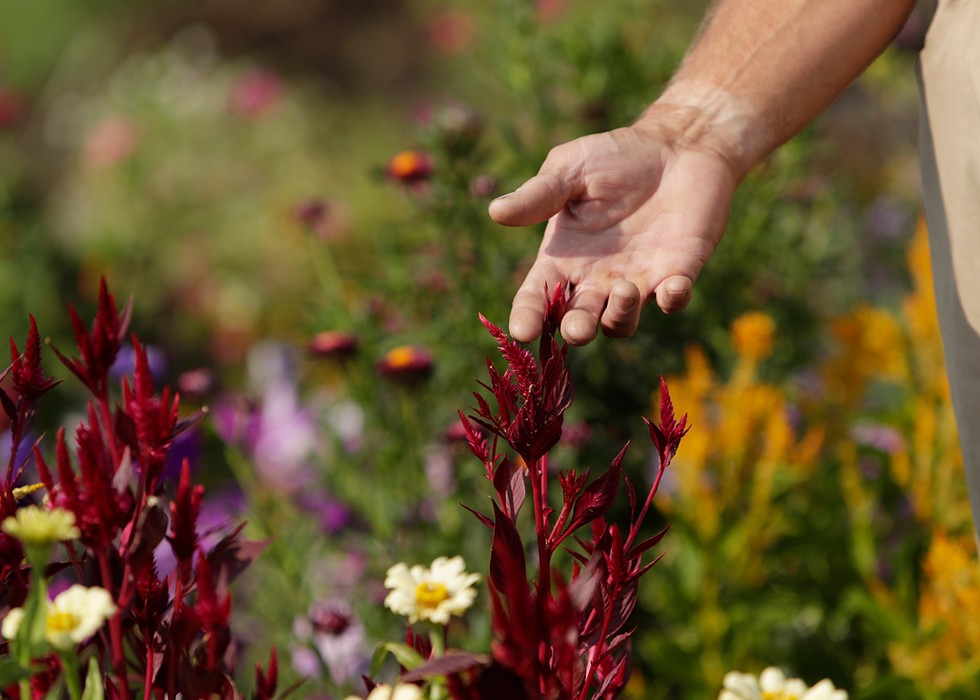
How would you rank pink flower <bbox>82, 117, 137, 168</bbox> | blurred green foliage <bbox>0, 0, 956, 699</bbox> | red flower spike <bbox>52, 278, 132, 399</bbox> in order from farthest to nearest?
pink flower <bbox>82, 117, 137, 168</bbox> → blurred green foliage <bbox>0, 0, 956, 699</bbox> → red flower spike <bbox>52, 278, 132, 399</bbox>

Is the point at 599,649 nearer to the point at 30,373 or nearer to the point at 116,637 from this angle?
the point at 116,637

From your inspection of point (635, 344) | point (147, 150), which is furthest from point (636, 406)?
point (147, 150)

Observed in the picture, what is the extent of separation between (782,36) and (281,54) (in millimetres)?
8016

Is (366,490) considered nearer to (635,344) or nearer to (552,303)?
(635,344)

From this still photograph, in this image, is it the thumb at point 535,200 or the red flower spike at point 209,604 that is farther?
the thumb at point 535,200

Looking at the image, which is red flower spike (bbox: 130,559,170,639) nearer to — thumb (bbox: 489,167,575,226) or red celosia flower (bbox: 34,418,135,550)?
red celosia flower (bbox: 34,418,135,550)

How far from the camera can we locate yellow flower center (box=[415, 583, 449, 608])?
83 centimetres

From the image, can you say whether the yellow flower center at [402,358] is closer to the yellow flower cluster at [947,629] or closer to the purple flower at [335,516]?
the purple flower at [335,516]

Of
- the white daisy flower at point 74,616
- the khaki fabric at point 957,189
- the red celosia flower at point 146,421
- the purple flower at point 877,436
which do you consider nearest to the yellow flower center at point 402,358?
the khaki fabric at point 957,189

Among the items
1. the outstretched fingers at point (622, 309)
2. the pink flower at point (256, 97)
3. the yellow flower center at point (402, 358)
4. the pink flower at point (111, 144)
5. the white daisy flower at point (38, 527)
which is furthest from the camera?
the pink flower at point (256, 97)

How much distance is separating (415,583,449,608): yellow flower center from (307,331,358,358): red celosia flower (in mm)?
958

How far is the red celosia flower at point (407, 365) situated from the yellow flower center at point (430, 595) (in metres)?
0.89

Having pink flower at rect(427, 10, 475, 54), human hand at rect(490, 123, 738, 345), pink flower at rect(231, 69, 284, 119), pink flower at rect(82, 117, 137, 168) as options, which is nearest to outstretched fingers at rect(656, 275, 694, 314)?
human hand at rect(490, 123, 738, 345)

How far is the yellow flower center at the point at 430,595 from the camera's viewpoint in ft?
2.73
